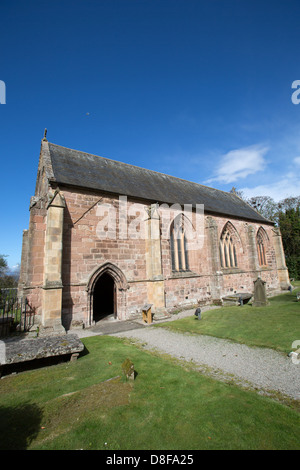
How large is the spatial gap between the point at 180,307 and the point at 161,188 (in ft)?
29.3

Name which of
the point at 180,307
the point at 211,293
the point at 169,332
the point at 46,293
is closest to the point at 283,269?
the point at 211,293

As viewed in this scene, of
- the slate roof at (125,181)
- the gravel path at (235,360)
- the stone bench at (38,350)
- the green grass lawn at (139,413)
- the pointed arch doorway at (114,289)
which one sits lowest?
the gravel path at (235,360)

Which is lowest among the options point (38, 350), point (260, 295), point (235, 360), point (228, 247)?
point (235, 360)

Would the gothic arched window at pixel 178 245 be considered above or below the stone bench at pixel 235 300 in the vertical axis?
above

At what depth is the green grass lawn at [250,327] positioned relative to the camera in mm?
7784

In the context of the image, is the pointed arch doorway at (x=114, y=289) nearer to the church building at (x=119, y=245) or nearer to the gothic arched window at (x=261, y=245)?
the church building at (x=119, y=245)

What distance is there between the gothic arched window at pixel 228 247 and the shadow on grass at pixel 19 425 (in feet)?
57.1

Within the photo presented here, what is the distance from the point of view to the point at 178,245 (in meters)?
16.2

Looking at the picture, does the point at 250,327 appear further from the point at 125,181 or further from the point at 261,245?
the point at 261,245

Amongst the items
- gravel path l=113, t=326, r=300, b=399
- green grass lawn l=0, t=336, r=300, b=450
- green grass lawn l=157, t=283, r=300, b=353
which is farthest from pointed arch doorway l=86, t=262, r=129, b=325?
green grass lawn l=0, t=336, r=300, b=450

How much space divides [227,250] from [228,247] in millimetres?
409

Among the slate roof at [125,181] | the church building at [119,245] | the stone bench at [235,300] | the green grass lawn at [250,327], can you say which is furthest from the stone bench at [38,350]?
the stone bench at [235,300]

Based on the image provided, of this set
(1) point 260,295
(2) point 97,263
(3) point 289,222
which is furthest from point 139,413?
(3) point 289,222
